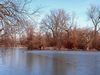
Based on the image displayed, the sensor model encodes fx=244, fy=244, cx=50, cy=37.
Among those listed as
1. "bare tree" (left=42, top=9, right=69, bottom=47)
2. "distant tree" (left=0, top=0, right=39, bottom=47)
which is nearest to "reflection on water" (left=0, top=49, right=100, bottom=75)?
"distant tree" (left=0, top=0, right=39, bottom=47)

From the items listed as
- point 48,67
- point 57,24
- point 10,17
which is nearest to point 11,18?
point 10,17

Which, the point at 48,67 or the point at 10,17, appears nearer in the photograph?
the point at 10,17

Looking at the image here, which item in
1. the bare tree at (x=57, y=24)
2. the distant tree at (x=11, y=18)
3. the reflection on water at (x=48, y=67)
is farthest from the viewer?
the bare tree at (x=57, y=24)

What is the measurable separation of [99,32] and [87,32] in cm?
297

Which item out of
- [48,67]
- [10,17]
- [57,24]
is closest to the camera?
[10,17]

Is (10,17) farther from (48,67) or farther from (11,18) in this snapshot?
(48,67)

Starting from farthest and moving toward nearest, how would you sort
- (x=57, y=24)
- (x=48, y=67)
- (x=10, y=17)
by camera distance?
(x=57, y=24), (x=48, y=67), (x=10, y=17)

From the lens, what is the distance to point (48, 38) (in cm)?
6675

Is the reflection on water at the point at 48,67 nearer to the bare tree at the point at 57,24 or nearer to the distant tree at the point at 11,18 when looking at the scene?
the distant tree at the point at 11,18

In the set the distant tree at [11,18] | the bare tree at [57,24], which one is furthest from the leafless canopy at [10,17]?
the bare tree at [57,24]

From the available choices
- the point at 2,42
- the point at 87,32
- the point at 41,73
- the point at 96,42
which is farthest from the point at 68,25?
the point at 2,42

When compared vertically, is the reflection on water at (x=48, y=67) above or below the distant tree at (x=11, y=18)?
below

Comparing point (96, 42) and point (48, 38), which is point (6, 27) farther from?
point (48, 38)

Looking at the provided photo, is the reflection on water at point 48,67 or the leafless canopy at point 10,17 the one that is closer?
the leafless canopy at point 10,17
